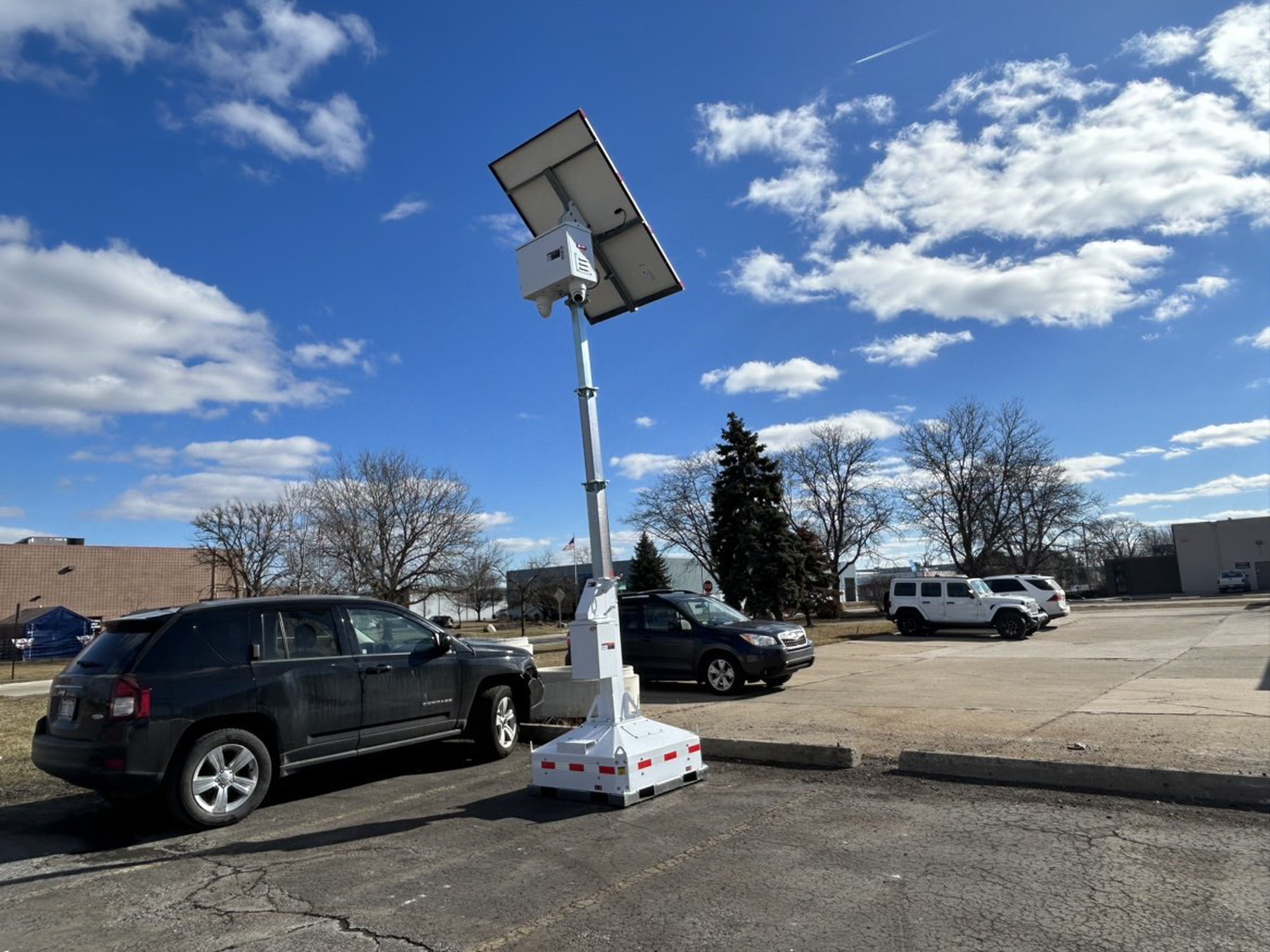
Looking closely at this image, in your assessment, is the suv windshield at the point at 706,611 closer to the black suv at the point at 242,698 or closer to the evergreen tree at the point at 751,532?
the black suv at the point at 242,698

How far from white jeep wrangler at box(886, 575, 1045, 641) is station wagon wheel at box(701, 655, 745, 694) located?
616 inches

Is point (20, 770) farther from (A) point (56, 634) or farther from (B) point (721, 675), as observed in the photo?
(A) point (56, 634)

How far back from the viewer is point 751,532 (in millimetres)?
35500

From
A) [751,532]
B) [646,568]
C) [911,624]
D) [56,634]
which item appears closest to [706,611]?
[911,624]

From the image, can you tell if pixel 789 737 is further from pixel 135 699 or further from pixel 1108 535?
pixel 1108 535

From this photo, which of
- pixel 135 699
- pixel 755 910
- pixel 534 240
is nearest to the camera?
pixel 755 910

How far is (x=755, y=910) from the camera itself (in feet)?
13.1

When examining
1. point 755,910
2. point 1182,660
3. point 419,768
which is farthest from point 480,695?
point 1182,660

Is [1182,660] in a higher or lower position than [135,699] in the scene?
lower

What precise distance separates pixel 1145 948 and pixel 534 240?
626 centimetres

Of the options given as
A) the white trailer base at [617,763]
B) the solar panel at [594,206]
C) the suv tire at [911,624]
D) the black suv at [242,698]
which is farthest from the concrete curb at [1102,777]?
the suv tire at [911,624]

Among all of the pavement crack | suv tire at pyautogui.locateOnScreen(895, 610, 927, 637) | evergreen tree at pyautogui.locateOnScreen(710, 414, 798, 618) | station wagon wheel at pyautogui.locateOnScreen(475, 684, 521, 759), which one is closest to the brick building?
evergreen tree at pyautogui.locateOnScreen(710, 414, 798, 618)

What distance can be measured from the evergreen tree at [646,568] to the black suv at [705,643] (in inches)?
1710

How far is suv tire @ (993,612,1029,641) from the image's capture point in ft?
82.4
